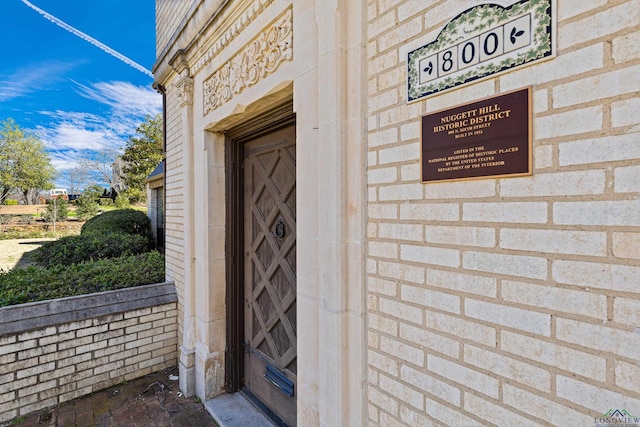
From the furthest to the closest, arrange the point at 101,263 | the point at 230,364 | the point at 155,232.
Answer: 1. the point at 155,232
2. the point at 101,263
3. the point at 230,364

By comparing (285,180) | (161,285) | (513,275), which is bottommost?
(161,285)

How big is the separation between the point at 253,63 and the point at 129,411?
3581mm

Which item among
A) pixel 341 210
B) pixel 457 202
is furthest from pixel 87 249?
pixel 457 202

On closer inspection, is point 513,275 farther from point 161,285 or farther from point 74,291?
point 74,291

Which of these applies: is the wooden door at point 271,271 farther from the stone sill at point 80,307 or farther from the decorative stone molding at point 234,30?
the stone sill at point 80,307

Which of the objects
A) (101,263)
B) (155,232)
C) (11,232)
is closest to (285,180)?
(101,263)

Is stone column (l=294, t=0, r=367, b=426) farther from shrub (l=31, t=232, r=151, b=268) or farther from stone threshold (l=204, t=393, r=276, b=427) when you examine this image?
shrub (l=31, t=232, r=151, b=268)

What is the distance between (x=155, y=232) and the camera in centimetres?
1059

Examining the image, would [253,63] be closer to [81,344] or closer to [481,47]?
[481,47]

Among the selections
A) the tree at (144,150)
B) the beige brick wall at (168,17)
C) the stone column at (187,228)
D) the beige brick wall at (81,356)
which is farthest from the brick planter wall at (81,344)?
the tree at (144,150)

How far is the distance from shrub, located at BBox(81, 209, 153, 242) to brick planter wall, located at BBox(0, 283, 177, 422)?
21.8 feet

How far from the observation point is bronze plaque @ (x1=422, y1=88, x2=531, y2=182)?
1228 millimetres

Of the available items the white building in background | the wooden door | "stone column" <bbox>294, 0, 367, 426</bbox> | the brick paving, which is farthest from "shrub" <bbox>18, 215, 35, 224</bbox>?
"stone column" <bbox>294, 0, 367, 426</bbox>

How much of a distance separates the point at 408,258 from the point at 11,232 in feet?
77.9
